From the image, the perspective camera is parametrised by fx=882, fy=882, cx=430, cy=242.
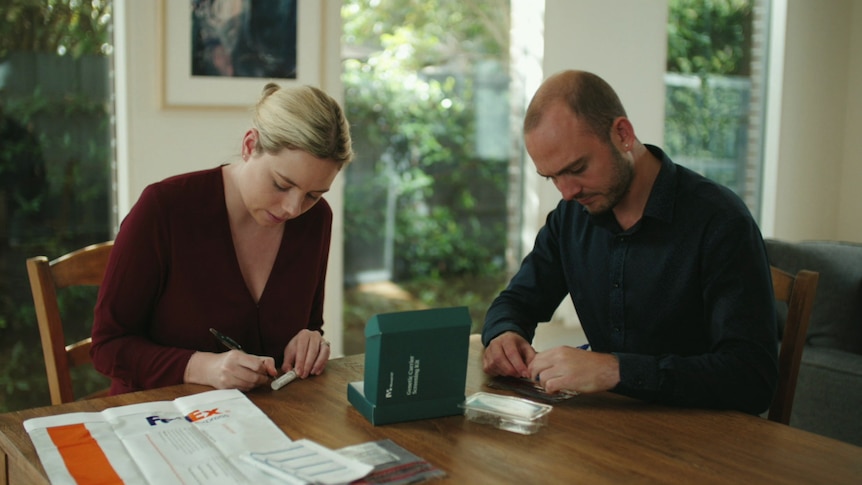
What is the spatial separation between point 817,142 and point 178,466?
5120 millimetres

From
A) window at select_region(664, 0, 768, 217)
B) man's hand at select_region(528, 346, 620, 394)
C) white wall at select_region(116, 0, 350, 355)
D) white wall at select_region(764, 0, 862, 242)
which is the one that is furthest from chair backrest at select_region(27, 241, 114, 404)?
white wall at select_region(764, 0, 862, 242)

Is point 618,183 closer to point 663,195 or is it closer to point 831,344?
point 663,195

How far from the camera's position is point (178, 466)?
135 cm

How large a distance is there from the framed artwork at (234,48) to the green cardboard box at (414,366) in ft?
6.74

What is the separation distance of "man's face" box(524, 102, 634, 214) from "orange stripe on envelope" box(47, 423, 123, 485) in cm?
109

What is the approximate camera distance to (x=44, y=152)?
321 centimetres

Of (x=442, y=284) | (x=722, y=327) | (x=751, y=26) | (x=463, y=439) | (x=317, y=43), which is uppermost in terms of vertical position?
(x=751, y=26)

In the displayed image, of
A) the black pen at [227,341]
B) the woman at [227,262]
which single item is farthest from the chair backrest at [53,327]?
the black pen at [227,341]

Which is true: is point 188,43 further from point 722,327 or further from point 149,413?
point 722,327

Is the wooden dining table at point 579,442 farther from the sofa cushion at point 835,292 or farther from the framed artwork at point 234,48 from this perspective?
the sofa cushion at point 835,292

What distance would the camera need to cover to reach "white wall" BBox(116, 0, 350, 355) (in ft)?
10.5

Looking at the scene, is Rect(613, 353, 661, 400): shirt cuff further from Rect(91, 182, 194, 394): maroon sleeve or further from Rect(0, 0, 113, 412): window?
Rect(0, 0, 113, 412): window

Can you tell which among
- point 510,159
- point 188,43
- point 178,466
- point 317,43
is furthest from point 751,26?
point 178,466

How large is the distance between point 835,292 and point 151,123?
2.84 m
